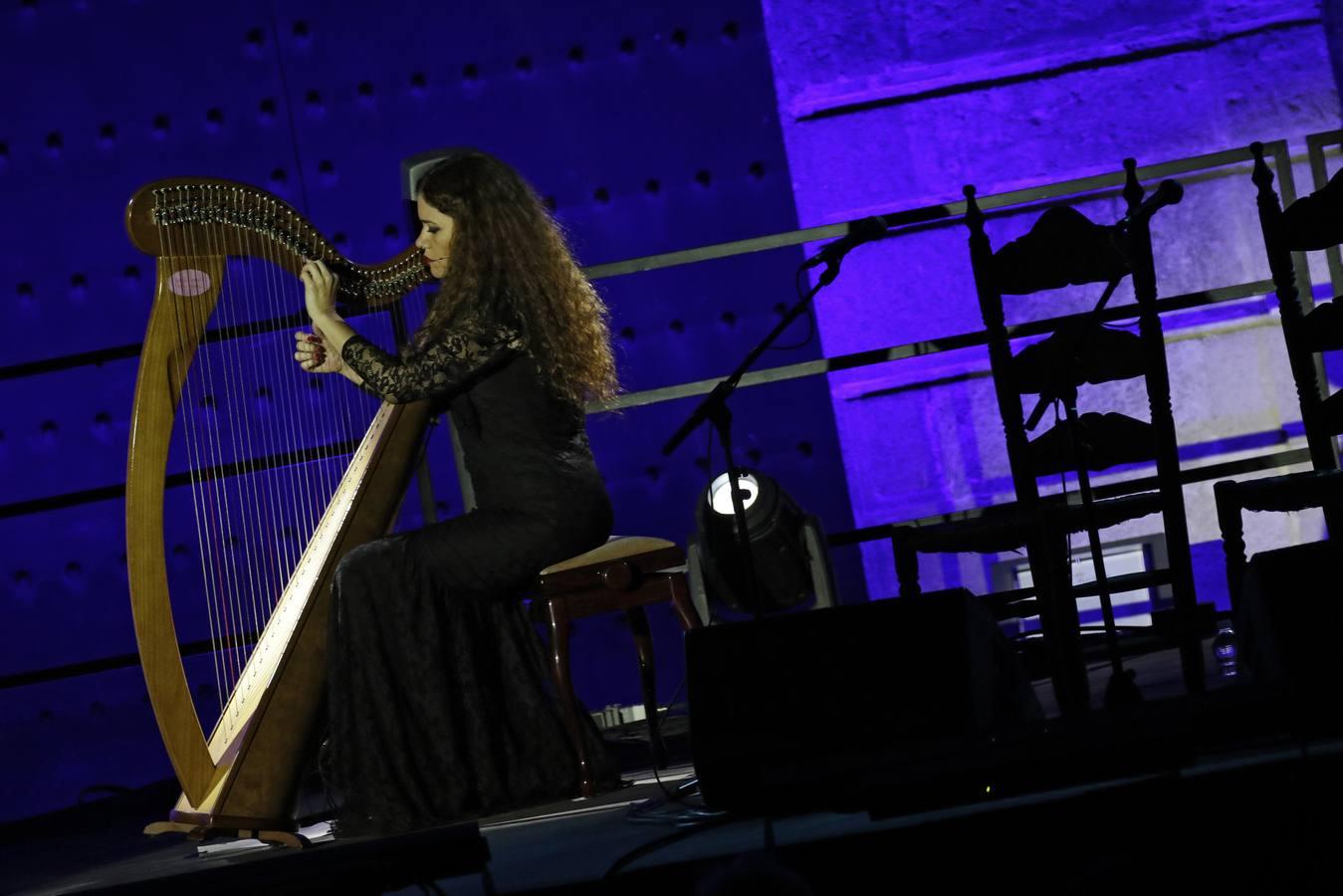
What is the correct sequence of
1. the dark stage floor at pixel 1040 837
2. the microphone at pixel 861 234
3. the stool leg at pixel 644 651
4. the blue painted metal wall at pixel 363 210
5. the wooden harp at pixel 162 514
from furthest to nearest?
1. the blue painted metal wall at pixel 363 210
2. the stool leg at pixel 644 651
3. the wooden harp at pixel 162 514
4. the microphone at pixel 861 234
5. the dark stage floor at pixel 1040 837

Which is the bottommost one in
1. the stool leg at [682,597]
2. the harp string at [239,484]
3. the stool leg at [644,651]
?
the stool leg at [644,651]

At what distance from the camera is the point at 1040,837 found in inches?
57.5

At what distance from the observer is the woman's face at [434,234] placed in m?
2.50

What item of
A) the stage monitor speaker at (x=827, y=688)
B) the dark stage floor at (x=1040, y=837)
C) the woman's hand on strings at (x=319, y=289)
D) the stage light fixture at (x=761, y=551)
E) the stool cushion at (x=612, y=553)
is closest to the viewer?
the dark stage floor at (x=1040, y=837)

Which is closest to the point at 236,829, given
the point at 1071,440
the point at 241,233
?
the point at 241,233

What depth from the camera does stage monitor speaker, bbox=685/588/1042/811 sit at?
1.71 meters

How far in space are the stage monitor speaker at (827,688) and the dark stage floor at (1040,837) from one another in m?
0.08

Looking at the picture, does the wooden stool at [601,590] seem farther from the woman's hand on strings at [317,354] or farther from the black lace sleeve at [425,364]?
the woman's hand on strings at [317,354]

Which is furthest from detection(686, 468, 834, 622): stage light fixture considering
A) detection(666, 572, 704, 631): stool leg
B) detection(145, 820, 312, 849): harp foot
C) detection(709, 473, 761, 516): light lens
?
detection(145, 820, 312, 849): harp foot

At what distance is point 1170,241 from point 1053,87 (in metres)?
0.56

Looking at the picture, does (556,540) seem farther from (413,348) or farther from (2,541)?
(2,541)

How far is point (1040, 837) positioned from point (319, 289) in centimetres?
152

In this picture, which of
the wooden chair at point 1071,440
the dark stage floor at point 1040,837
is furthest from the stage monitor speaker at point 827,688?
the wooden chair at point 1071,440

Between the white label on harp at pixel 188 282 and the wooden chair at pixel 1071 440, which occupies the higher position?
the white label on harp at pixel 188 282
